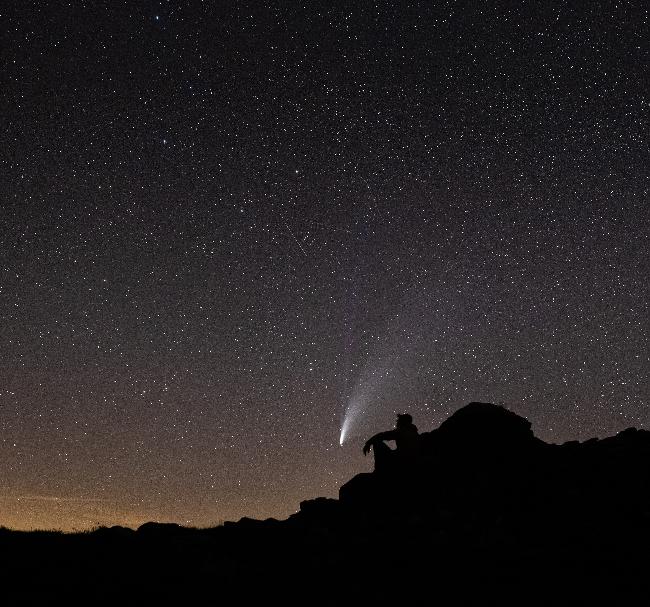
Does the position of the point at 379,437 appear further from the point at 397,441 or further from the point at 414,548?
the point at 414,548

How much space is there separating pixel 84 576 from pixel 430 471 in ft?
33.5

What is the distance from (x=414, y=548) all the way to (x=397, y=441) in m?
6.93

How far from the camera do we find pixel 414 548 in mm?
13750

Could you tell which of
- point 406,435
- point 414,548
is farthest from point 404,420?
point 414,548

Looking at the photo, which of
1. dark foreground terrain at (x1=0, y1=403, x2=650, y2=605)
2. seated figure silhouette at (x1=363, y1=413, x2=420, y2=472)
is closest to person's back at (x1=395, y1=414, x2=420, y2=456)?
seated figure silhouette at (x1=363, y1=413, x2=420, y2=472)

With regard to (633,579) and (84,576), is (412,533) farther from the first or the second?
(84,576)

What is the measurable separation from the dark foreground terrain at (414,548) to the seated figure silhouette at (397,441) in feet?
2.32

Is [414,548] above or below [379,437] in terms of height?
below

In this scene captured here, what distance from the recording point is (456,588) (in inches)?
471

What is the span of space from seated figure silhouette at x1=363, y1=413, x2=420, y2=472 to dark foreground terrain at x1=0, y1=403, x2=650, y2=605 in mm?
708

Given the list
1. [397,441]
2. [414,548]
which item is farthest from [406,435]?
[414,548]

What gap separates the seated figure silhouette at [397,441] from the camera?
20359 mm

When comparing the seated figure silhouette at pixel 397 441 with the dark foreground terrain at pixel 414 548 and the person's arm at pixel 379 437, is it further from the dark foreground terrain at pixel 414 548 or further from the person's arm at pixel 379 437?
the dark foreground terrain at pixel 414 548

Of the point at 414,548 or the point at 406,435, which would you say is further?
the point at 406,435
